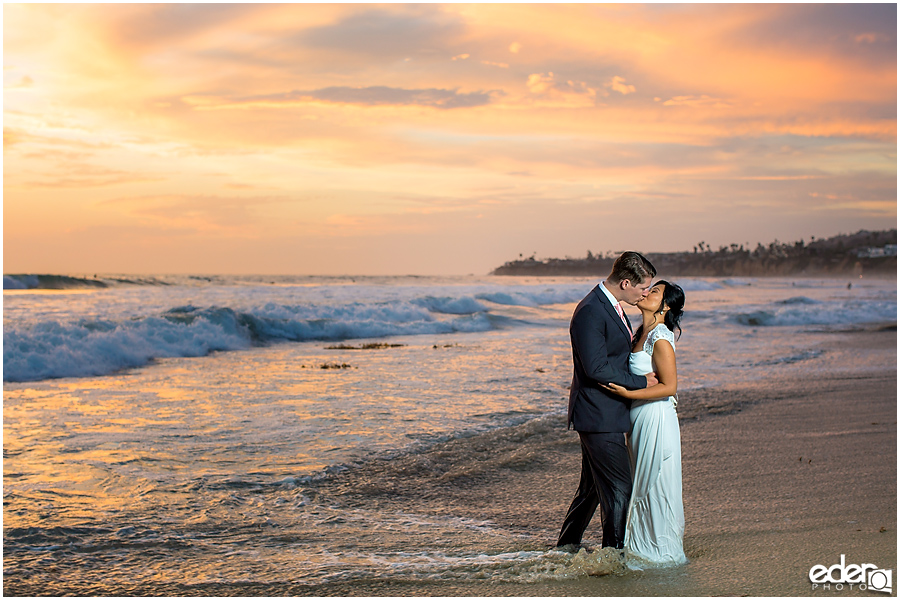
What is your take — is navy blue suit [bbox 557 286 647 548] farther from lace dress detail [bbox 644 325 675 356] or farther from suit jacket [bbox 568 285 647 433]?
lace dress detail [bbox 644 325 675 356]

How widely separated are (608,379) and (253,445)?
547 centimetres

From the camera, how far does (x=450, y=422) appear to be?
9.52 meters

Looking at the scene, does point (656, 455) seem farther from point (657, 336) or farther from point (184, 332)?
point (184, 332)

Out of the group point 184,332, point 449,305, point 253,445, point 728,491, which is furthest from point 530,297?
point 728,491

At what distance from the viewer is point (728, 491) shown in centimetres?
632

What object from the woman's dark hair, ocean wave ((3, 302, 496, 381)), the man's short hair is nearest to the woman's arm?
the woman's dark hair

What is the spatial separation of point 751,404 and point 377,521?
7445mm

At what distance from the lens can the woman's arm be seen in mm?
4281

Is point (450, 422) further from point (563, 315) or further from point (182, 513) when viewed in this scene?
point (563, 315)

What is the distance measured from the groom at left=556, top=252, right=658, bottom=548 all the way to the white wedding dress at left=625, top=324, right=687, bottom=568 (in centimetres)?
8

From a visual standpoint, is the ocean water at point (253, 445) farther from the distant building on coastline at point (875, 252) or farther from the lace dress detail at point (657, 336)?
the distant building on coastline at point (875, 252)

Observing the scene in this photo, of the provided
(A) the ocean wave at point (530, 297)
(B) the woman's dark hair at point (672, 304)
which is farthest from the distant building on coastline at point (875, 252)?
(B) the woman's dark hair at point (672, 304)

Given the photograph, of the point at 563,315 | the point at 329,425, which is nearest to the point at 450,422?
the point at 329,425

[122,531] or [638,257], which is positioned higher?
[638,257]
